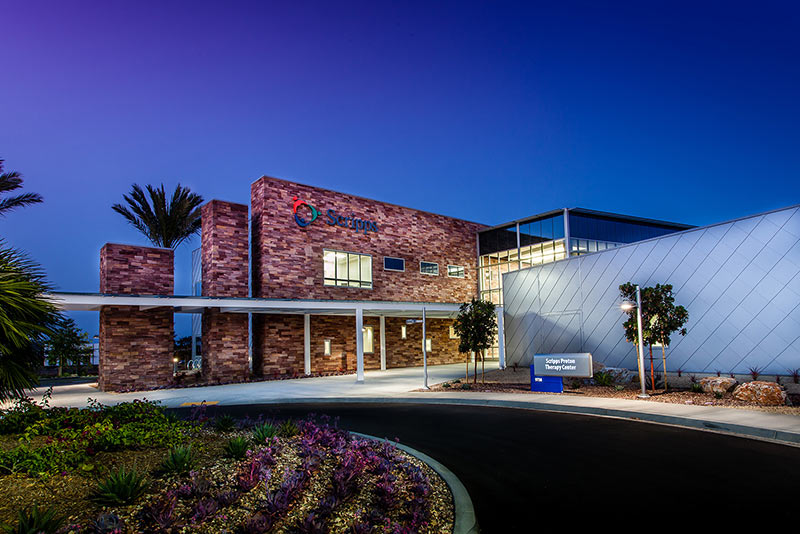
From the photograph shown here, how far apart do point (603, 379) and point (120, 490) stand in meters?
15.3

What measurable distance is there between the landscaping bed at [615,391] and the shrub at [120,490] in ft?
40.6

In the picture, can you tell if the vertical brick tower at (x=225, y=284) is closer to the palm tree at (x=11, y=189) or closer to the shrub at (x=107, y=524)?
the palm tree at (x=11, y=189)

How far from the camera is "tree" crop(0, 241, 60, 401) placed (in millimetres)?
5547

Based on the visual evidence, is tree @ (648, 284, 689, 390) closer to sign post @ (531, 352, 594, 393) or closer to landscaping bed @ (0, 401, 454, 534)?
sign post @ (531, 352, 594, 393)

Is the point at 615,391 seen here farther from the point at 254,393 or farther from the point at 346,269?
the point at 346,269

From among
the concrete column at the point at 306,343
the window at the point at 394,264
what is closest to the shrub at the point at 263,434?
the concrete column at the point at 306,343

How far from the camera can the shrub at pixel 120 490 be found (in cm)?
455

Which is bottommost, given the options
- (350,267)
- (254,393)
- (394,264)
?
(254,393)

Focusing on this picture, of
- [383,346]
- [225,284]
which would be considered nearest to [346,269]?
[383,346]

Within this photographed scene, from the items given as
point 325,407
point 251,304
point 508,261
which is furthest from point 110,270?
point 508,261

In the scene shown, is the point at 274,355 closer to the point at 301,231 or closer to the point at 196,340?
the point at 301,231

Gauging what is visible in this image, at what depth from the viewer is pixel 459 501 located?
5.41 metres

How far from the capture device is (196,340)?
36.7 meters

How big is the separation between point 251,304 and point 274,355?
4.97m
